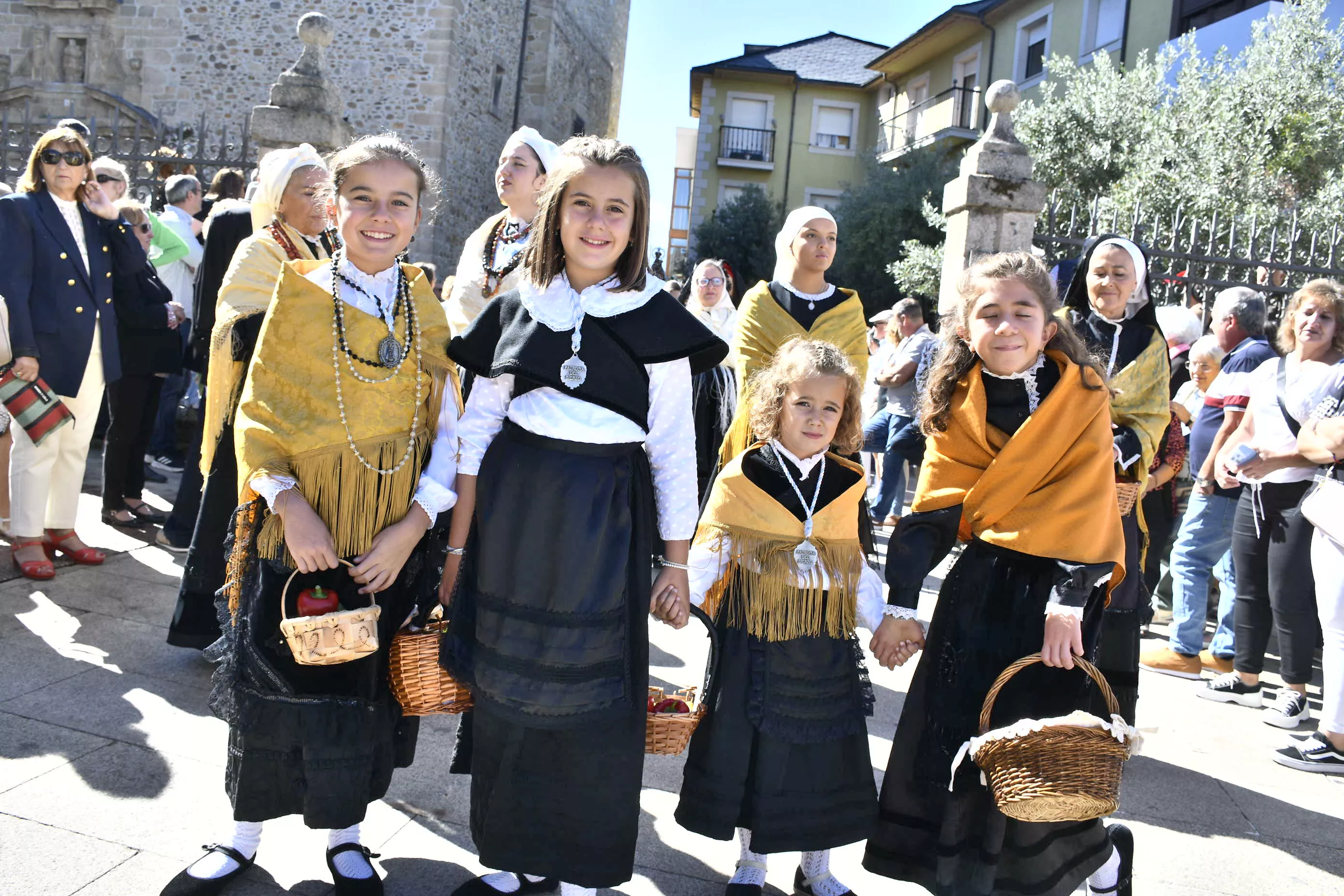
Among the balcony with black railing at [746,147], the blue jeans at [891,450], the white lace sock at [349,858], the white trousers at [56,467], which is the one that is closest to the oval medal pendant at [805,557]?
the white lace sock at [349,858]

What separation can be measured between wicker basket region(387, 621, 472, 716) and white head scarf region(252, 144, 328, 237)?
1.84m

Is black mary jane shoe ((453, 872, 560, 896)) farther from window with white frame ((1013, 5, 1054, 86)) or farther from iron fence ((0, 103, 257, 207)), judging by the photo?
window with white frame ((1013, 5, 1054, 86))

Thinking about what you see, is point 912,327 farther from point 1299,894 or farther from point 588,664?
point 588,664

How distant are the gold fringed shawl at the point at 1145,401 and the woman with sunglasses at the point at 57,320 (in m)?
4.68

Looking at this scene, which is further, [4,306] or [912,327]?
[912,327]

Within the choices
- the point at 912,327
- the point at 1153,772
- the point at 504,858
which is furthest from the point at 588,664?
the point at 912,327

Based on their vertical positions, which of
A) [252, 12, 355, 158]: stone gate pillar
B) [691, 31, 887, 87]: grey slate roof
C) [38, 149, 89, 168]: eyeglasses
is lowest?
[38, 149, 89, 168]: eyeglasses

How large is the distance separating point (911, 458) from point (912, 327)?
1.21m

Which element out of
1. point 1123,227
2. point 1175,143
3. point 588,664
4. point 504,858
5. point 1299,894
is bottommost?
point 1299,894

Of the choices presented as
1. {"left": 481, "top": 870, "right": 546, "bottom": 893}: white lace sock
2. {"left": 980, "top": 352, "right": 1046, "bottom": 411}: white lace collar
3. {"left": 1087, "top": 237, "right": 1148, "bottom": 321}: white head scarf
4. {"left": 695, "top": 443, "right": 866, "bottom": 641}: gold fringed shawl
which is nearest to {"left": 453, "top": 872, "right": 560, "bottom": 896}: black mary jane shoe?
{"left": 481, "top": 870, "right": 546, "bottom": 893}: white lace sock

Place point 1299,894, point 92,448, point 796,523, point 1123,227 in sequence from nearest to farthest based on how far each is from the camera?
point 796,523 < point 1299,894 < point 92,448 < point 1123,227

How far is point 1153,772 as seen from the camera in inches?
156

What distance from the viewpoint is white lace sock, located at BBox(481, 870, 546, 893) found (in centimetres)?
262

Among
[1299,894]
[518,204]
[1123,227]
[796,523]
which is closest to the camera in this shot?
[796,523]
